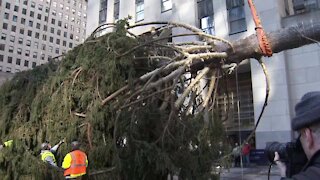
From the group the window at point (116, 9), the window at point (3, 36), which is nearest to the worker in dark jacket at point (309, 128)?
the window at point (116, 9)

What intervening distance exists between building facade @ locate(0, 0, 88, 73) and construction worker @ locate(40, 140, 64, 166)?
64937 mm

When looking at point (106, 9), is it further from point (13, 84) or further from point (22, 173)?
point (22, 173)

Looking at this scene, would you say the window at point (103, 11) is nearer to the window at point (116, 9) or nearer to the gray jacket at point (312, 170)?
the window at point (116, 9)

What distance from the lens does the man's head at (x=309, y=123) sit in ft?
4.94

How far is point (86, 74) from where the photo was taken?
6.68m

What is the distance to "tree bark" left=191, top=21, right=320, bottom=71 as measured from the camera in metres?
5.00

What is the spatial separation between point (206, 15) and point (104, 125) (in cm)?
2043

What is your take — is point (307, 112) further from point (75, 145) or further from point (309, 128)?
point (75, 145)

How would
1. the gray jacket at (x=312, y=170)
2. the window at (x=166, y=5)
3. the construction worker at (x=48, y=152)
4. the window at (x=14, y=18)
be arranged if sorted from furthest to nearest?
the window at (x=14, y=18), the window at (x=166, y=5), the construction worker at (x=48, y=152), the gray jacket at (x=312, y=170)

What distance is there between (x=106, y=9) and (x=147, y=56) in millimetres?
28457

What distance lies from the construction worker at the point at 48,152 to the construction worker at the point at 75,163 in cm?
32

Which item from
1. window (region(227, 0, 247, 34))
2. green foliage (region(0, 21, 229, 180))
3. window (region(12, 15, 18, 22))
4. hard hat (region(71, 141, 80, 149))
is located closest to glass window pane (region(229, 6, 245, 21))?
window (region(227, 0, 247, 34))

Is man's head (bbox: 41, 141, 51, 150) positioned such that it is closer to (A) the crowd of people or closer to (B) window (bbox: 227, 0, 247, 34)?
(A) the crowd of people

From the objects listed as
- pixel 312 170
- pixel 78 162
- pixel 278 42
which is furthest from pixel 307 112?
pixel 78 162
